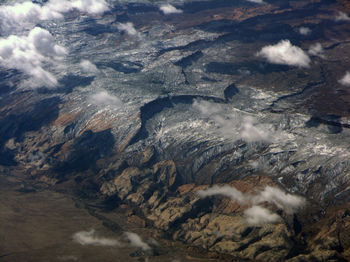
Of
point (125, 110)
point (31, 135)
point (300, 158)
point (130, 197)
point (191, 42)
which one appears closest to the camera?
point (300, 158)

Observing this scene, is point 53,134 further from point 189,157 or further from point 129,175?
point 189,157

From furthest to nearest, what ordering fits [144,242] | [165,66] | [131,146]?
[165,66], [131,146], [144,242]

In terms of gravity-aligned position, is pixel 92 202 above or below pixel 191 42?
below

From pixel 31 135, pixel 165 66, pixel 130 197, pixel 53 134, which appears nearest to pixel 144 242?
pixel 130 197

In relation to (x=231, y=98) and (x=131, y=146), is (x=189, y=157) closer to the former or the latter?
(x=131, y=146)

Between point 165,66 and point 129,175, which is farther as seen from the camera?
point 165,66

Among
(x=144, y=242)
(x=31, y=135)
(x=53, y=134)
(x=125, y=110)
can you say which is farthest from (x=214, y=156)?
(x=31, y=135)

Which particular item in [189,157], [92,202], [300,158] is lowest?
[92,202]
